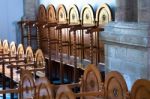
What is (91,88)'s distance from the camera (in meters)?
4.58

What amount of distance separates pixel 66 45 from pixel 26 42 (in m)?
2.52

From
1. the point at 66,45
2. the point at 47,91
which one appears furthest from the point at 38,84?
the point at 66,45

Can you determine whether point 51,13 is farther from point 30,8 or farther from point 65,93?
point 65,93

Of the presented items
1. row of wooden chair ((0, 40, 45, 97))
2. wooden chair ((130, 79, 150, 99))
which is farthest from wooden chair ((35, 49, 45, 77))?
wooden chair ((130, 79, 150, 99))

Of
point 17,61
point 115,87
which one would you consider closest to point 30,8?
point 17,61

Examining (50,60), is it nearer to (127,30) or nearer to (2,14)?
(2,14)

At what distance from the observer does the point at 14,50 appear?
8.53 m

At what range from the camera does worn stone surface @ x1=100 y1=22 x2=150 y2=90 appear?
16.4 ft

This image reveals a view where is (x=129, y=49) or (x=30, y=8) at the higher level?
(x=30, y=8)

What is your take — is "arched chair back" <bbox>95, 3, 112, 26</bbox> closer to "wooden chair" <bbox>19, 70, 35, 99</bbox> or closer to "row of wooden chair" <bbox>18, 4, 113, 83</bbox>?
"row of wooden chair" <bbox>18, 4, 113, 83</bbox>

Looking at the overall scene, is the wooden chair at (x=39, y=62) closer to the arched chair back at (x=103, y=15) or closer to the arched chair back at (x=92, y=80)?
the arched chair back at (x=103, y=15)

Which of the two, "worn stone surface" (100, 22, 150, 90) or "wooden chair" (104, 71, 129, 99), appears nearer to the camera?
"wooden chair" (104, 71, 129, 99)

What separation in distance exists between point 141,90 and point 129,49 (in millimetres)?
2028

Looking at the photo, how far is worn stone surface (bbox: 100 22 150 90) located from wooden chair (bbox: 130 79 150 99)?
1536 millimetres
